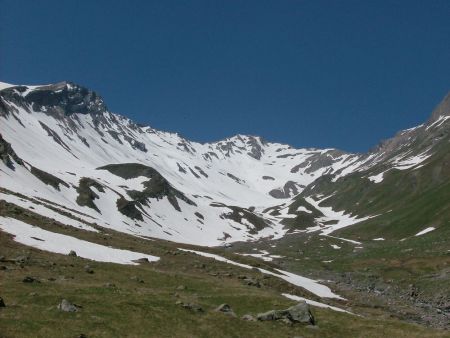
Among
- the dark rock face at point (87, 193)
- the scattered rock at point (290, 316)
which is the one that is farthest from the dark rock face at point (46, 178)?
the scattered rock at point (290, 316)

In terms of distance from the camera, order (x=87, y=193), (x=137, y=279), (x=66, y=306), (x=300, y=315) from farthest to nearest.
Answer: (x=87, y=193)
(x=137, y=279)
(x=300, y=315)
(x=66, y=306)

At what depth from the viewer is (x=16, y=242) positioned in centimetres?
5097

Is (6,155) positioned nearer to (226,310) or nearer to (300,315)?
(226,310)

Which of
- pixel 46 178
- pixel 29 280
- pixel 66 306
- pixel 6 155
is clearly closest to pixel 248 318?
pixel 66 306

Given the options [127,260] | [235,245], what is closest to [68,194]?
[235,245]

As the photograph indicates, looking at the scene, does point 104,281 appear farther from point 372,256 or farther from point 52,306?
point 372,256

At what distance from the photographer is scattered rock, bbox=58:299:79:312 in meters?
30.0

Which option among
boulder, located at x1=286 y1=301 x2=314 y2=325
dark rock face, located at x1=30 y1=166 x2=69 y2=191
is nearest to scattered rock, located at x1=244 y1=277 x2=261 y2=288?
boulder, located at x1=286 y1=301 x2=314 y2=325

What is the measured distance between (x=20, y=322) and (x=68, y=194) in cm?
13149

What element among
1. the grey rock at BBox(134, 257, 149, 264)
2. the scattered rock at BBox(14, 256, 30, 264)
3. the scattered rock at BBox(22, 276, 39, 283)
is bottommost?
the scattered rock at BBox(22, 276, 39, 283)

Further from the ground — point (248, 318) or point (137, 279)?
point (137, 279)

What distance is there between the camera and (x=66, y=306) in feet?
98.9

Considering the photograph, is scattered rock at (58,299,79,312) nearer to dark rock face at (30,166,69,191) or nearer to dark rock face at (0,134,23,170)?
dark rock face at (0,134,23,170)

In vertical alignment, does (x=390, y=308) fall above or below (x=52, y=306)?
above
